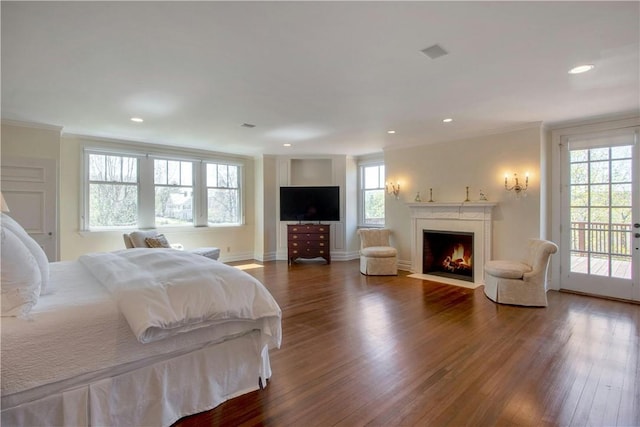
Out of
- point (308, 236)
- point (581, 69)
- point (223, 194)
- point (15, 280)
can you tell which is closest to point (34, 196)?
point (223, 194)

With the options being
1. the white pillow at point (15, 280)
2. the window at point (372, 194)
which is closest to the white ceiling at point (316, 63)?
the white pillow at point (15, 280)

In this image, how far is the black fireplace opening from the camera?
5.57 meters

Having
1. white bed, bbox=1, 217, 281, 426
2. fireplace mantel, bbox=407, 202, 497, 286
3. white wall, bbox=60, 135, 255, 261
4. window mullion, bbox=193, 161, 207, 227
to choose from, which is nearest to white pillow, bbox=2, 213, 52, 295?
white bed, bbox=1, 217, 281, 426

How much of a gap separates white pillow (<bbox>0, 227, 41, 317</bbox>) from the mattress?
0.05m

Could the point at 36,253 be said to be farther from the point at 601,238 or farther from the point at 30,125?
the point at 601,238

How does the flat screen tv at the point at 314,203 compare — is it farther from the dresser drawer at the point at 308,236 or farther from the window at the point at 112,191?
the window at the point at 112,191

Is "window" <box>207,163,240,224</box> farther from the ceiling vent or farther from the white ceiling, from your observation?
the ceiling vent

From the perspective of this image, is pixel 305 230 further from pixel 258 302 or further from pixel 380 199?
pixel 258 302

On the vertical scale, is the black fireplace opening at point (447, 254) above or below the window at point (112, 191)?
below

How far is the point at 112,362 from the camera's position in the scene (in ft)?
5.36

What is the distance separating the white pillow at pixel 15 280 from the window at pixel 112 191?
4574 millimetres

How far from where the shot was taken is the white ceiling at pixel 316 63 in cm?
202

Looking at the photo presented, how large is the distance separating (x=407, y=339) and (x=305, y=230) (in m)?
4.24

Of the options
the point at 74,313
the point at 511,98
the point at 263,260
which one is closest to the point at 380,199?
the point at 263,260
